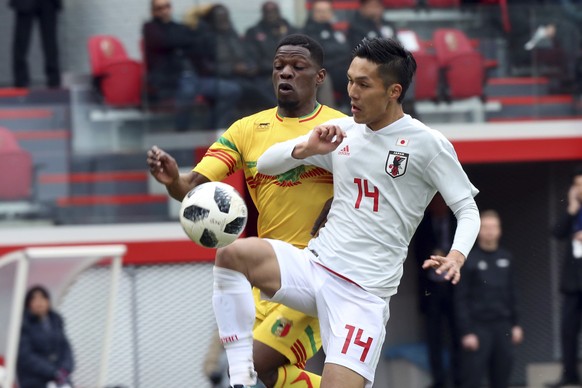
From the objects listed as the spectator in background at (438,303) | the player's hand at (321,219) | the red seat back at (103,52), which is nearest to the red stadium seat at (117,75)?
the red seat back at (103,52)

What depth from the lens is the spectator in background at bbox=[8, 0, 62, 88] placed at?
12188 millimetres

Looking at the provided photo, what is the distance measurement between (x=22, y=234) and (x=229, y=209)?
5.69 meters

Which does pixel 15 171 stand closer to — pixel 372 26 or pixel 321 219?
pixel 372 26

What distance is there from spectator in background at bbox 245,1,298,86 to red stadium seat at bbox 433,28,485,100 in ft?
4.22

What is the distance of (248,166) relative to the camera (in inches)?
265

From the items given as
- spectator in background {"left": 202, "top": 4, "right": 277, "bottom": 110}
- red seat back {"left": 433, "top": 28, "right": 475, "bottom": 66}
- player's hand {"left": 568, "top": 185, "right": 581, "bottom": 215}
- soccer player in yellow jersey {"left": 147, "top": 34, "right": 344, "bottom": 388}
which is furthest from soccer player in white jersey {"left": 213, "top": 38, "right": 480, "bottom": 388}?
red seat back {"left": 433, "top": 28, "right": 475, "bottom": 66}

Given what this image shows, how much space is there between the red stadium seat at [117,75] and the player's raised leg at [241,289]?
5.19 meters

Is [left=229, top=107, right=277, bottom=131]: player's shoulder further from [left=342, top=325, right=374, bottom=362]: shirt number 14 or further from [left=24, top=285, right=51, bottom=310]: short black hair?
[left=24, top=285, right=51, bottom=310]: short black hair

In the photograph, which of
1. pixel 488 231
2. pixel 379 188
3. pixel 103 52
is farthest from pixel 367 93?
pixel 103 52

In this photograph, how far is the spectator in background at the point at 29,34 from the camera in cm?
1219

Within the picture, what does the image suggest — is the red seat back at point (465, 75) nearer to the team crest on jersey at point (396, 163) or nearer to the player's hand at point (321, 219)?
the player's hand at point (321, 219)

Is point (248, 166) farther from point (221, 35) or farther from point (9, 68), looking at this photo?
point (9, 68)

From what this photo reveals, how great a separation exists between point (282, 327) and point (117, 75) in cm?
531

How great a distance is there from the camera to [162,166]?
6359 millimetres
